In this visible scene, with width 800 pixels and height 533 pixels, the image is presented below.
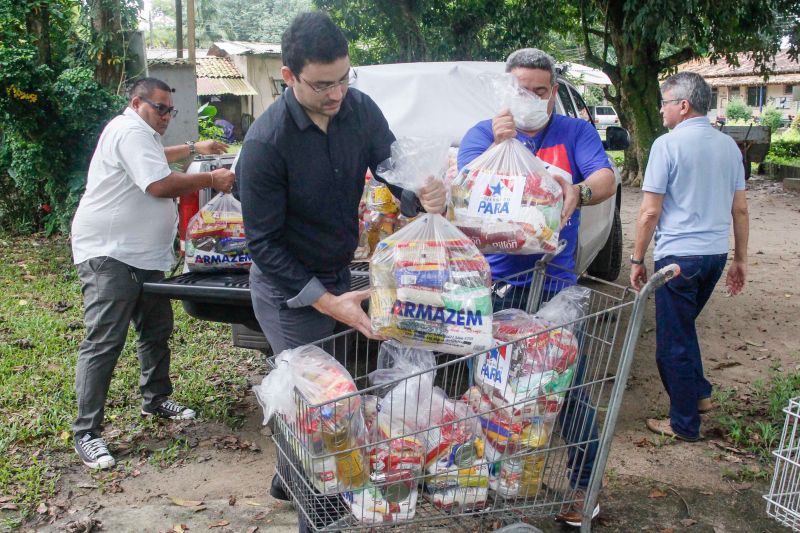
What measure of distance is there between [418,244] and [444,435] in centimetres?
65

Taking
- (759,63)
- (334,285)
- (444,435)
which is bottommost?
(444,435)

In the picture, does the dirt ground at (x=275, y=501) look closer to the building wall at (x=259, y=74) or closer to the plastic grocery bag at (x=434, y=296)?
the plastic grocery bag at (x=434, y=296)

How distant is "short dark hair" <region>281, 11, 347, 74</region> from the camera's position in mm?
2545

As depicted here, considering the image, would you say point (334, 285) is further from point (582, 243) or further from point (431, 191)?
point (582, 243)

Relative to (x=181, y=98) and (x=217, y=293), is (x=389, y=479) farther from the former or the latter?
(x=181, y=98)

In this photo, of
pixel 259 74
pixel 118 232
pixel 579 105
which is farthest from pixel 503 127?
pixel 259 74

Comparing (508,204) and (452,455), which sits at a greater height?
(508,204)

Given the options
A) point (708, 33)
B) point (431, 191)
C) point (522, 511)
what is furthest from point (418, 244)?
point (708, 33)

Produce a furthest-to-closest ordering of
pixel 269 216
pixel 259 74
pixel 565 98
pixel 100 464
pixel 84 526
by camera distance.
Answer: pixel 259 74 → pixel 565 98 → pixel 100 464 → pixel 84 526 → pixel 269 216

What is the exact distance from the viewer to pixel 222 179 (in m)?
4.12

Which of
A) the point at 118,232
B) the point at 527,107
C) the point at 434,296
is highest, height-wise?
the point at 527,107

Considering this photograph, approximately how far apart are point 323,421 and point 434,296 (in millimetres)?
530

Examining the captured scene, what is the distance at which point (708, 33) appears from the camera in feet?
46.9

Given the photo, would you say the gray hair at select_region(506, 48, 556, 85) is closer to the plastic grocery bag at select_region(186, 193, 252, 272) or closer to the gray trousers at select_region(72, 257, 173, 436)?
the plastic grocery bag at select_region(186, 193, 252, 272)
